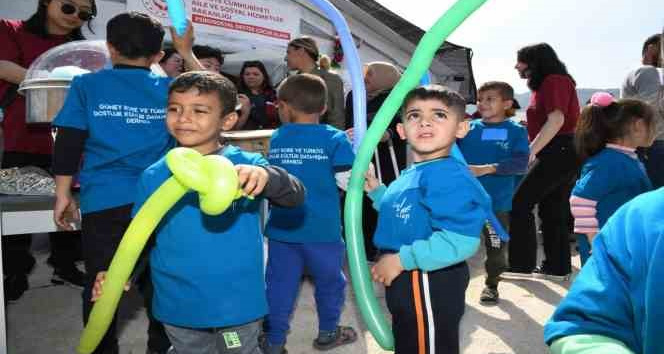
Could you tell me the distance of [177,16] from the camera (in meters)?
2.46

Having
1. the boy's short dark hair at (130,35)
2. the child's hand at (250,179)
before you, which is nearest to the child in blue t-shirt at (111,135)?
the boy's short dark hair at (130,35)

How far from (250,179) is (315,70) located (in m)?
2.64

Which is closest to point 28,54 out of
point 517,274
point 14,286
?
point 14,286

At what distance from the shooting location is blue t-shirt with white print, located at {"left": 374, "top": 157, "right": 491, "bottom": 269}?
5.82ft

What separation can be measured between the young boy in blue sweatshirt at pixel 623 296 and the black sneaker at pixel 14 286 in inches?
147

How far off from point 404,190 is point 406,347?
59cm

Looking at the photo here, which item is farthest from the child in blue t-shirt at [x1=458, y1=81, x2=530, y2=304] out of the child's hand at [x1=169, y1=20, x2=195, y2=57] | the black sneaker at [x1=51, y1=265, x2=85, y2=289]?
the black sneaker at [x1=51, y1=265, x2=85, y2=289]

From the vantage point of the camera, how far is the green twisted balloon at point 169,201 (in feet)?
4.13

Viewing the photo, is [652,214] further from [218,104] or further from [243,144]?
[243,144]

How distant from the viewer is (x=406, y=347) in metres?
1.95

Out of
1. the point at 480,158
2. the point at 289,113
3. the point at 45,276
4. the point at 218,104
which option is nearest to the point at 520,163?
the point at 480,158

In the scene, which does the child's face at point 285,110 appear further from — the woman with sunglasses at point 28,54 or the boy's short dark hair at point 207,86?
the woman with sunglasses at point 28,54

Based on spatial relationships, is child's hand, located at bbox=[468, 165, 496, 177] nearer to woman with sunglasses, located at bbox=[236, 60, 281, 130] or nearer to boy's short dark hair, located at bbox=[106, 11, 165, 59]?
woman with sunglasses, located at bbox=[236, 60, 281, 130]

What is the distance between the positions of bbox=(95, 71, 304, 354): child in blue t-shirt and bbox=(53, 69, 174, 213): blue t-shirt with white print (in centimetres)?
38
